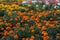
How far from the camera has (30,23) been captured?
459 centimetres

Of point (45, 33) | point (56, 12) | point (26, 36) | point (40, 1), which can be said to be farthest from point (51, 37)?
point (40, 1)

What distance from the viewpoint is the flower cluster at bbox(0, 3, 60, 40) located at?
13.8 ft

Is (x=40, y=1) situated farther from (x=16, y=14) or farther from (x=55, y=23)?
(x=55, y=23)

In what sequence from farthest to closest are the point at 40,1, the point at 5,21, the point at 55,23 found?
the point at 40,1, the point at 5,21, the point at 55,23

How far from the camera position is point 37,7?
560cm

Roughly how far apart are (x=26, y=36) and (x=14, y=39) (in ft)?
0.67

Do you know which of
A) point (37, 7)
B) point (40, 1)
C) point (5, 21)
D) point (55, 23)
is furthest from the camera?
point (40, 1)

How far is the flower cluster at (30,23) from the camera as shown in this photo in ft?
13.8

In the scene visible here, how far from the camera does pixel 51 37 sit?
13.4 feet

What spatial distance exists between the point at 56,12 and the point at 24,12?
0.67 m

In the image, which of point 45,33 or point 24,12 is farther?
point 24,12

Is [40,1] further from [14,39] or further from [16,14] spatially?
[14,39]

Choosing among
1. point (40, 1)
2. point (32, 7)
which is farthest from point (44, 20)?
point (40, 1)

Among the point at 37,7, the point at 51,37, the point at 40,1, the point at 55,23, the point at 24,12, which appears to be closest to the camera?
the point at 51,37
